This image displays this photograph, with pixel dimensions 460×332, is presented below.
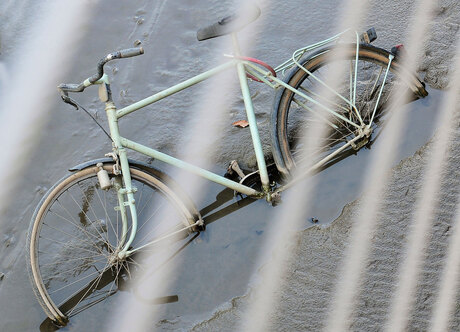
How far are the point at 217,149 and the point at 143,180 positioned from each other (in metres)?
1.12

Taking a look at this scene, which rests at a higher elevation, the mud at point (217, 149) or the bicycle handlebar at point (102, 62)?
the bicycle handlebar at point (102, 62)

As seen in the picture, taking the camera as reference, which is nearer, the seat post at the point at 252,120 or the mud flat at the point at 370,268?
the mud flat at the point at 370,268

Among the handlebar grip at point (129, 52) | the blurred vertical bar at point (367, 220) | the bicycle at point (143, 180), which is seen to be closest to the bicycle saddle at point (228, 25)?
the bicycle at point (143, 180)

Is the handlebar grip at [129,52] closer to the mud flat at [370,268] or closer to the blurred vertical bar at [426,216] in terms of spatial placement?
the mud flat at [370,268]

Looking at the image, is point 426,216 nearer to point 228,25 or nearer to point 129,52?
point 228,25

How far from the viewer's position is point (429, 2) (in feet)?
19.4

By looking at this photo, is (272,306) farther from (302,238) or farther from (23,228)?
(23,228)

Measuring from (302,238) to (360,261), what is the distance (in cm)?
46

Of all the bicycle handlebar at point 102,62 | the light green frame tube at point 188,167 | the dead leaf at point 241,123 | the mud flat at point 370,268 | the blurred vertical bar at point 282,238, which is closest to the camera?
the bicycle handlebar at point 102,62

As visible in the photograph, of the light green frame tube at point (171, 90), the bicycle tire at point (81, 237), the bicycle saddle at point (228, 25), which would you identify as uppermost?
the bicycle saddle at point (228, 25)

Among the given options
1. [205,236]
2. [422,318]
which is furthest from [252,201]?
[422,318]

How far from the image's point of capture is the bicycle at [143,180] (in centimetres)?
365

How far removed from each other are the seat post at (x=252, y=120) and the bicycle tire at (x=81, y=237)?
57cm

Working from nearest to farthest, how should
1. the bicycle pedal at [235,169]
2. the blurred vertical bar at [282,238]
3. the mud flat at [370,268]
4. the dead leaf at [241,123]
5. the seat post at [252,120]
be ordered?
the mud flat at [370,268], the blurred vertical bar at [282,238], the seat post at [252,120], the bicycle pedal at [235,169], the dead leaf at [241,123]
